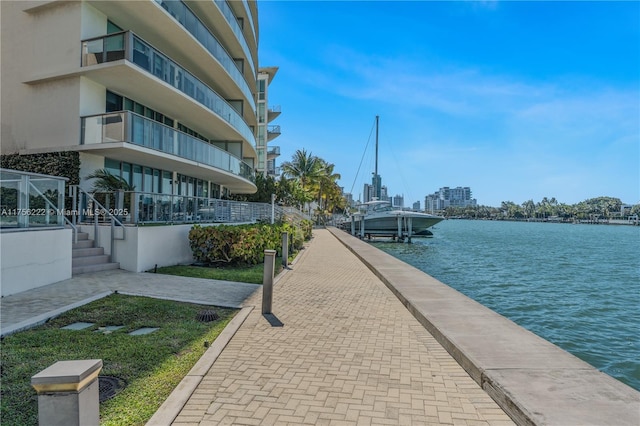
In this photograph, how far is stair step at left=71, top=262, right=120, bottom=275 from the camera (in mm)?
9789

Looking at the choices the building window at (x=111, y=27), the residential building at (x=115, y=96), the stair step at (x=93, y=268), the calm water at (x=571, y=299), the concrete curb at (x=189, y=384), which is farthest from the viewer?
the building window at (x=111, y=27)

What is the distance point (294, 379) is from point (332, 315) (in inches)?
121

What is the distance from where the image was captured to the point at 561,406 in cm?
344

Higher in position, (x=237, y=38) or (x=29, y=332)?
(x=237, y=38)

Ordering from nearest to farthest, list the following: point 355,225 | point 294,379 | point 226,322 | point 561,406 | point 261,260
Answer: point 561,406 < point 294,379 < point 226,322 < point 261,260 < point 355,225

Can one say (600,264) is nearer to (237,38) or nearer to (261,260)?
(261,260)

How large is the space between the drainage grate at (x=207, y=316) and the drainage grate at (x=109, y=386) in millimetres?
2515

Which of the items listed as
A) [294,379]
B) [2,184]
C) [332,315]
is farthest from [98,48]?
[294,379]

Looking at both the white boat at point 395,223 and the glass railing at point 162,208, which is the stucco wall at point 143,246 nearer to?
the glass railing at point 162,208

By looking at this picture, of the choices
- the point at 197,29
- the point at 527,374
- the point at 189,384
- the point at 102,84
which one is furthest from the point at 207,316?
the point at 197,29

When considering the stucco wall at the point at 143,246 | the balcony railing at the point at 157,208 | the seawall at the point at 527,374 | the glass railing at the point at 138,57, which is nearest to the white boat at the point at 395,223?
the balcony railing at the point at 157,208

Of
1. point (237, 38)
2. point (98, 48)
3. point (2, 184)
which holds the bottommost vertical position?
point (2, 184)

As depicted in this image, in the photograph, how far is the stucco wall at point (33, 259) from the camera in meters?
7.57

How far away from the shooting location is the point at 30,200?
8414 mm
